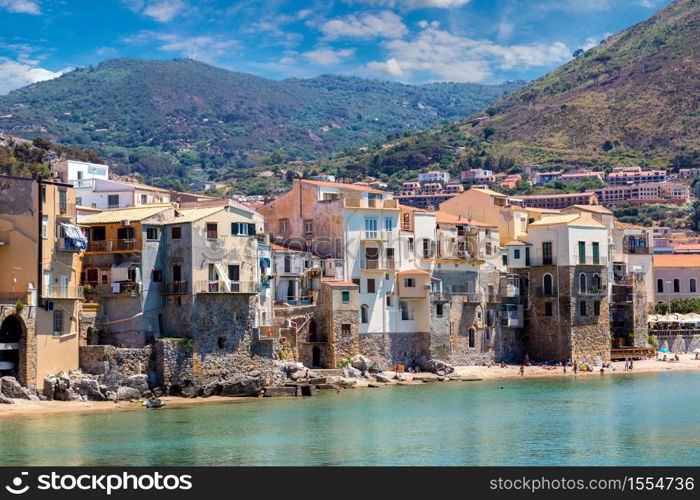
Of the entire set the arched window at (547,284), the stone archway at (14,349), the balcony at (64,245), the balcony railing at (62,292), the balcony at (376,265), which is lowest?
the stone archway at (14,349)

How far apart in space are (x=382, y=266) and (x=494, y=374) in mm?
10001

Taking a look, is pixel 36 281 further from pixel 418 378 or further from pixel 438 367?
pixel 438 367

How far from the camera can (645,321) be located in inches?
3541

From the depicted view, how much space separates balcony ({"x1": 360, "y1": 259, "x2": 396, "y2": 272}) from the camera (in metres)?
77.6

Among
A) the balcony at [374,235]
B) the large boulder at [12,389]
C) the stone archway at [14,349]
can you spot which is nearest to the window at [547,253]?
the balcony at [374,235]

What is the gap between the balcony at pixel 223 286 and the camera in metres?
63.8

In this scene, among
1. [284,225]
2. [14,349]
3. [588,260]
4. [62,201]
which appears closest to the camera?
[14,349]

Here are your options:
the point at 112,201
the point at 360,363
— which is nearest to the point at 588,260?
the point at 360,363

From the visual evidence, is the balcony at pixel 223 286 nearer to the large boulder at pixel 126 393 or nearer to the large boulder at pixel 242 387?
the large boulder at pixel 242 387

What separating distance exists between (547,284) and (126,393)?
3429 centimetres

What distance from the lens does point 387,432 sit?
52531 mm

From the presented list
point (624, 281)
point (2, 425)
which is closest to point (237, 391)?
point (2, 425)

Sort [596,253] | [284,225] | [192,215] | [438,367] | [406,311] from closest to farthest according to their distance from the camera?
[192,215] < [438,367] < [406,311] < [284,225] < [596,253]
